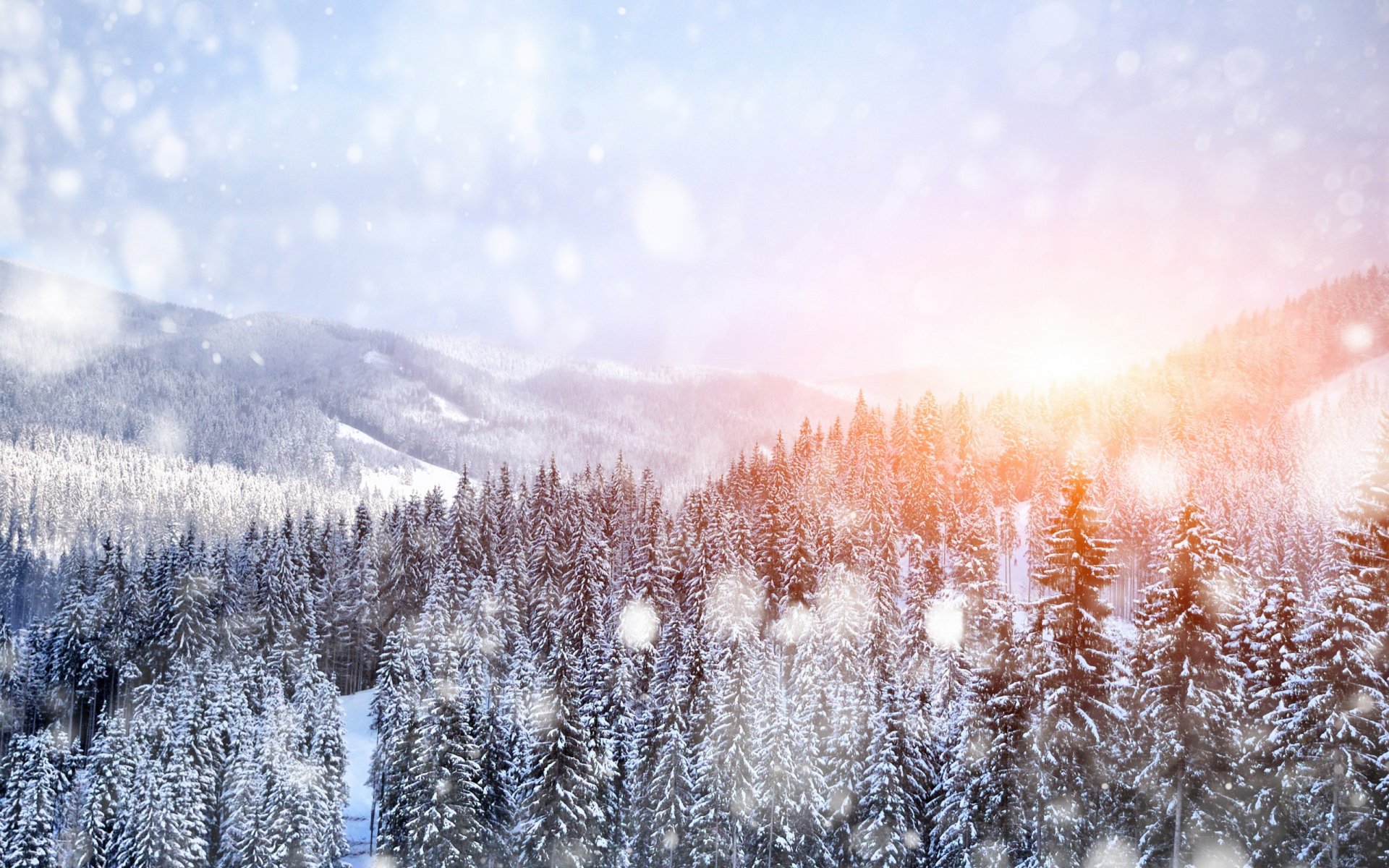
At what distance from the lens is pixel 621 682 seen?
4494cm

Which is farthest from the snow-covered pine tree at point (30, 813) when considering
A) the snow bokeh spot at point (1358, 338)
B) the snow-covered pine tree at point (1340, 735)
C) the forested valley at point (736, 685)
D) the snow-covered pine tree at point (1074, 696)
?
the snow bokeh spot at point (1358, 338)

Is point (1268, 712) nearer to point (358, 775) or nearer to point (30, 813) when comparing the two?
point (30, 813)

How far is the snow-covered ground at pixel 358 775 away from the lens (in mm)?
49969

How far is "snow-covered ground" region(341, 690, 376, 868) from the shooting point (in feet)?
164

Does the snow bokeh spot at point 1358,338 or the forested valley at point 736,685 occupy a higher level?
the snow bokeh spot at point 1358,338

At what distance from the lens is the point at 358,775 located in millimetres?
58750

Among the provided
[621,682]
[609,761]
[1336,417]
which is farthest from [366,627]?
[1336,417]

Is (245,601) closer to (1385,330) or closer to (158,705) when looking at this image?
(158,705)

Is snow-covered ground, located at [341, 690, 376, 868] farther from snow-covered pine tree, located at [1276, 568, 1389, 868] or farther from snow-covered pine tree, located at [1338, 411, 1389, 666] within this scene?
snow-covered pine tree, located at [1338, 411, 1389, 666]

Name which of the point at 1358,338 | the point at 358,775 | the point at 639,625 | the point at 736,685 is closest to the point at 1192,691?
the point at 736,685

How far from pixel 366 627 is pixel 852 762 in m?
55.5

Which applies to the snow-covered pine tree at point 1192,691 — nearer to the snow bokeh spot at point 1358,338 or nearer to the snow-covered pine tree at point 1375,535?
the snow-covered pine tree at point 1375,535

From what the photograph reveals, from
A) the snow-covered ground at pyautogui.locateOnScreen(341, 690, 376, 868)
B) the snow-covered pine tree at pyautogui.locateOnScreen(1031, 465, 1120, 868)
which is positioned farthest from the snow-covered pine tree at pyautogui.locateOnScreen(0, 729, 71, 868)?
the snow-covered pine tree at pyautogui.locateOnScreen(1031, 465, 1120, 868)

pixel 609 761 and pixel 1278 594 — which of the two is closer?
pixel 1278 594
